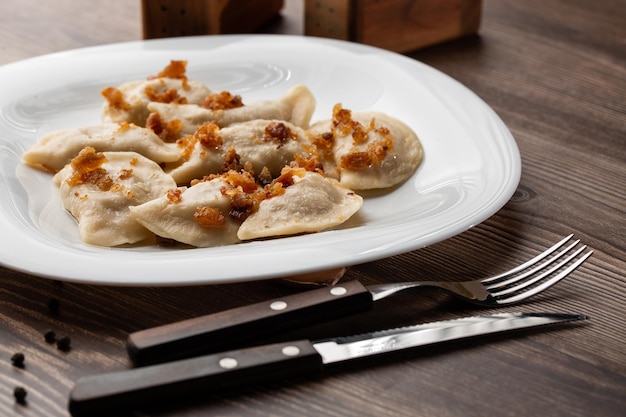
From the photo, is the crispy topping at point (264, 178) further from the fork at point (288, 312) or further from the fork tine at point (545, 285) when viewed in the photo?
the fork tine at point (545, 285)

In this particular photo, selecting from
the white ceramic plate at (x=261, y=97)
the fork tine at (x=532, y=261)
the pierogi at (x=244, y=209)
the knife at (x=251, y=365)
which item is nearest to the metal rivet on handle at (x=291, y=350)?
the knife at (x=251, y=365)

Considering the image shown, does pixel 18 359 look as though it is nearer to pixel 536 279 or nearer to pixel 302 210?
pixel 302 210

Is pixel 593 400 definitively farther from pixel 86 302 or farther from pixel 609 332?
pixel 86 302

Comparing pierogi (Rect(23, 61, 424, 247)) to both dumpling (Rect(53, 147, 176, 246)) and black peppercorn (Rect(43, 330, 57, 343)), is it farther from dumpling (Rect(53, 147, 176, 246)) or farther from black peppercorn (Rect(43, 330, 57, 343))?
black peppercorn (Rect(43, 330, 57, 343))

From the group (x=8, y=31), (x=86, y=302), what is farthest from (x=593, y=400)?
(x=8, y=31)

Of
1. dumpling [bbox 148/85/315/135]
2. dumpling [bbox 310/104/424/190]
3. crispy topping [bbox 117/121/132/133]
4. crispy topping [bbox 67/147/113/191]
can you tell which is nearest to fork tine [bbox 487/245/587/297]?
dumpling [bbox 310/104/424/190]

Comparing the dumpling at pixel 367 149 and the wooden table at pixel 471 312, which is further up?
the dumpling at pixel 367 149
